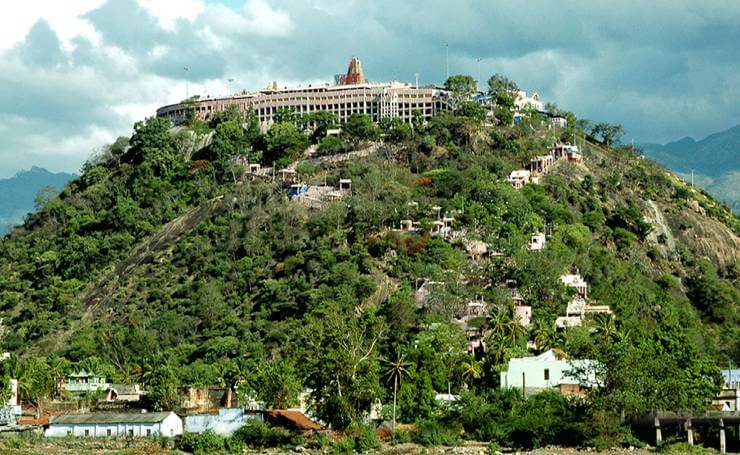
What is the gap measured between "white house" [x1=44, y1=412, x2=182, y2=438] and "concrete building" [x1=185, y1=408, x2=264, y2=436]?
3.00ft

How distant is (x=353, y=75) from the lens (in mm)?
160250

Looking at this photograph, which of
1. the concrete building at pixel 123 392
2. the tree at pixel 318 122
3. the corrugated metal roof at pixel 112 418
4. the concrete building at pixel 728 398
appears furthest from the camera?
the tree at pixel 318 122

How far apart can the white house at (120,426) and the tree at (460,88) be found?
253 ft

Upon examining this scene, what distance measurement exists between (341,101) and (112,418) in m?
79.9

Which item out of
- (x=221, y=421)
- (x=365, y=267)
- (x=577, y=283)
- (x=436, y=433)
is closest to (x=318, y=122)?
(x=365, y=267)

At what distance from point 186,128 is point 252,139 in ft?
38.0

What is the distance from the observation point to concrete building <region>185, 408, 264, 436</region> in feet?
242

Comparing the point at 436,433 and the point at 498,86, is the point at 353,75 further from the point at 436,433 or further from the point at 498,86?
the point at 436,433

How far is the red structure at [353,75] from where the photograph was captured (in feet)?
522

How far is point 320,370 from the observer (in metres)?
74.2

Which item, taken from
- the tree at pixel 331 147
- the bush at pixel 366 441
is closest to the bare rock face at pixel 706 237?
the tree at pixel 331 147

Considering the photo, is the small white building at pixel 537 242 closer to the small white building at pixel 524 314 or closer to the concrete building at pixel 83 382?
the small white building at pixel 524 314

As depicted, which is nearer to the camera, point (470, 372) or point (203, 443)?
point (203, 443)

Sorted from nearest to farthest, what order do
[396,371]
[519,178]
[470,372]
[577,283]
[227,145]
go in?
1. [396,371]
2. [470,372]
3. [577,283]
4. [519,178]
5. [227,145]
